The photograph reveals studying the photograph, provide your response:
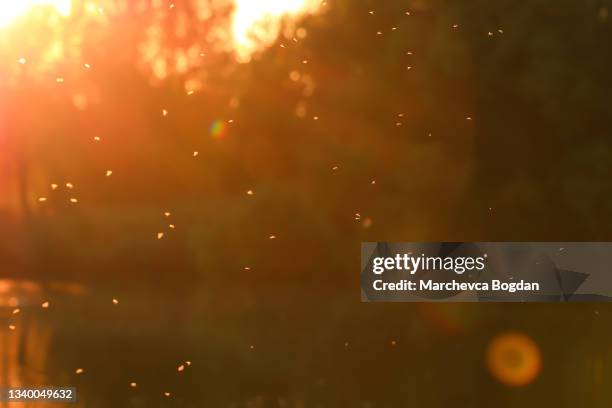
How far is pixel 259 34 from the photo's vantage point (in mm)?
21109

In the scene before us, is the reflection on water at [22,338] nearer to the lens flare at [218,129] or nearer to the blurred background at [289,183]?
the blurred background at [289,183]

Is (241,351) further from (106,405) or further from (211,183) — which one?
(211,183)

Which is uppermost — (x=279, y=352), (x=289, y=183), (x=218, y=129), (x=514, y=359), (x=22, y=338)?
(x=218, y=129)

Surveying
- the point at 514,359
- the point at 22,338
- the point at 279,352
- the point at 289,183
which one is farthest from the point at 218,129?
the point at 514,359

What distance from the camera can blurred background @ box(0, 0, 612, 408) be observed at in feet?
31.8

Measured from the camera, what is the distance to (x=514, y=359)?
32.0 feet

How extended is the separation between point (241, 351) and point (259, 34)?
12240mm

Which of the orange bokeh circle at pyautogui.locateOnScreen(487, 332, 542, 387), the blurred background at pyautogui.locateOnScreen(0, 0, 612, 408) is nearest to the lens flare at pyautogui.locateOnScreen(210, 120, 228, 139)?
the blurred background at pyautogui.locateOnScreen(0, 0, 612, 408)

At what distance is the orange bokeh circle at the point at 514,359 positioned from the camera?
8.20 metres

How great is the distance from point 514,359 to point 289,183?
9886 mm

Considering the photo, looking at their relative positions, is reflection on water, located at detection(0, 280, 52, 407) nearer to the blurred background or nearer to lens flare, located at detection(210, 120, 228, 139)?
the blurred background

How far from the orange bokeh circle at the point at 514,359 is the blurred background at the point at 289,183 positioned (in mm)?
56

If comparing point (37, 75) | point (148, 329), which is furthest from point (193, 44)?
point (148, 329)

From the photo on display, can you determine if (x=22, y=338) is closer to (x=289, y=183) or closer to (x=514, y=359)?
(x=514, y=359)
